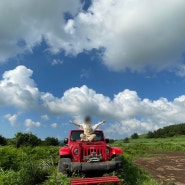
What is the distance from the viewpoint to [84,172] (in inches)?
474

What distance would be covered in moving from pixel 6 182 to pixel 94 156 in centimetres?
375

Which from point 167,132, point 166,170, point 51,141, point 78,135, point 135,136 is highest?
point 167,132

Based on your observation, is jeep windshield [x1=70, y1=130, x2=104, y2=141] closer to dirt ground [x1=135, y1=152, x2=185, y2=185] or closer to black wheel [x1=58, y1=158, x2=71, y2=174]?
black wheel [x1=58, y1=158, x2=71, y2=174]

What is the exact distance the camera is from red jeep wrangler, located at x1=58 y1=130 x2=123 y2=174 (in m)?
11.8

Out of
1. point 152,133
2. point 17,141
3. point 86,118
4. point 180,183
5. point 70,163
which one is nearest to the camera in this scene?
point 70,163

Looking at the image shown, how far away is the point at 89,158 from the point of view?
12258mm

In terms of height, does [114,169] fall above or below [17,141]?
below

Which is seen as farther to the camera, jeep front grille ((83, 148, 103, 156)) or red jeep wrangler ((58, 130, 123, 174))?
jeep front grille ((83, 148, 103, 156))

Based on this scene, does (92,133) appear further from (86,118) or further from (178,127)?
(178,127)

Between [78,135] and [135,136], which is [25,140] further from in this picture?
[135,136]

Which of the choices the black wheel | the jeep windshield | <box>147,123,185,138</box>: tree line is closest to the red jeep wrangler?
the black wheel

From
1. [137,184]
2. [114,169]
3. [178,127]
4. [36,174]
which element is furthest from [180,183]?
[178,127]

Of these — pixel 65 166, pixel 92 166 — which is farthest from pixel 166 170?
pixel 65 166

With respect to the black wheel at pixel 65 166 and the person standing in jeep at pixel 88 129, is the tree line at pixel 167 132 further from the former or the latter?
the black wheel at pixel 65 166
